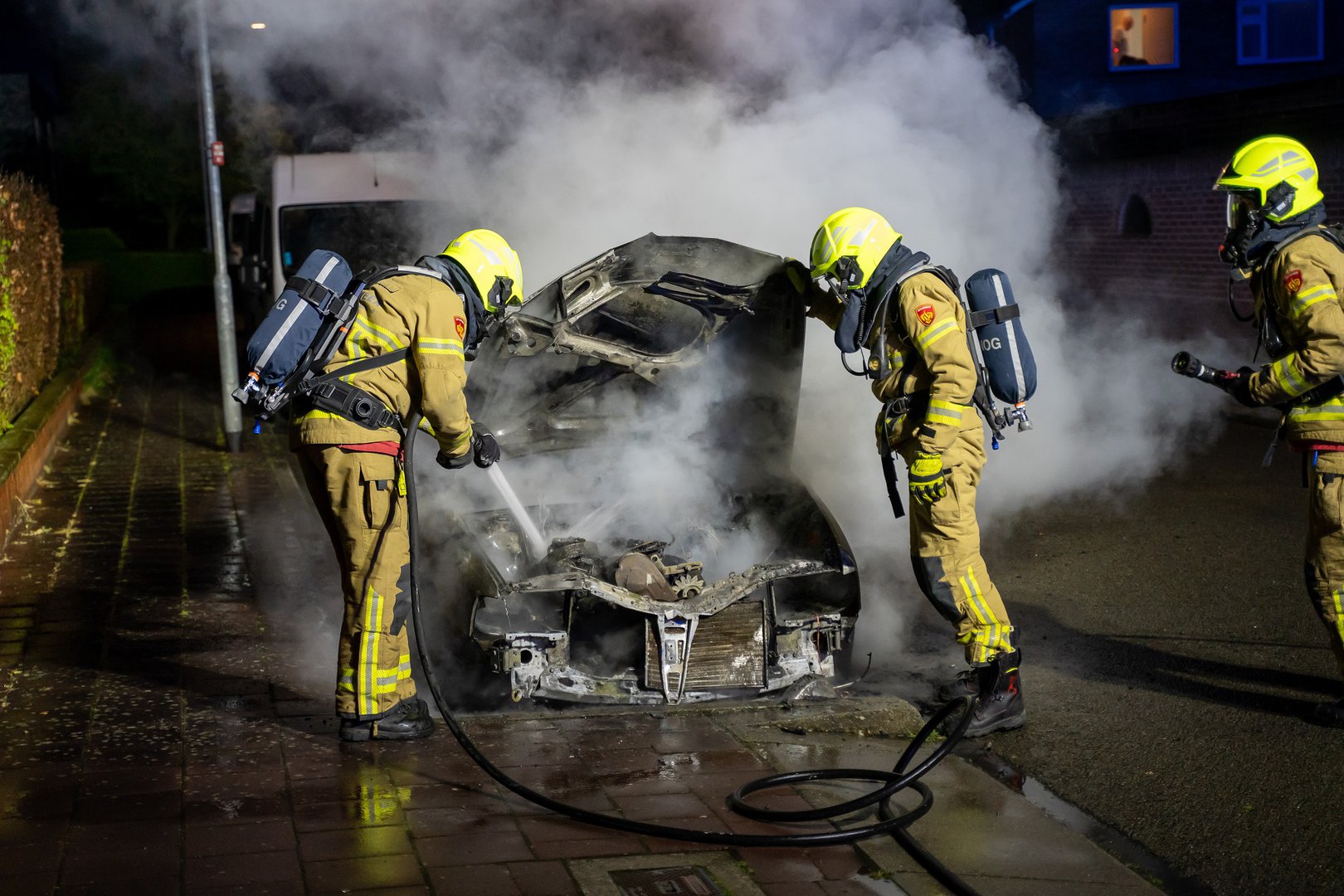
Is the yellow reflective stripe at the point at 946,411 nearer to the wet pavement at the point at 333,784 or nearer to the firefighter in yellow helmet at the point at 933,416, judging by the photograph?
the firefighter in yellow helmet at the point at 933,416

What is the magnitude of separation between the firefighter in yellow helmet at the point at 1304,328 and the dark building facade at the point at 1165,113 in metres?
8.45

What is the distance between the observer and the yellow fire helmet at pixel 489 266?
15.5ft

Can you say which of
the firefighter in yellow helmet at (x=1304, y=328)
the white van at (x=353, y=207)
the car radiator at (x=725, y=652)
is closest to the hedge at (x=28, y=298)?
the white van at (x=353, y=207)

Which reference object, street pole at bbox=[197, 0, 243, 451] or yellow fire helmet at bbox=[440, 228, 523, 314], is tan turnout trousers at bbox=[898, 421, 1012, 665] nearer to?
yellow fire helmet at bbox=[440, 228, 523, 314]

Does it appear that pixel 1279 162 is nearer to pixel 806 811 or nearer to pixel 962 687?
pixel 962 687

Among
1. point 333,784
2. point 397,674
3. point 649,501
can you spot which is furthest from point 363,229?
point 333,784

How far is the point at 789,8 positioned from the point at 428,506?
4691mm

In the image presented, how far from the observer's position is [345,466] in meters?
4.55

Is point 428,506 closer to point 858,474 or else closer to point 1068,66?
point 858,474

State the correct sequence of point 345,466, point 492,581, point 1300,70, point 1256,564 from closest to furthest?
point 345,466 < point 492,581 < point 1256,564 < point 1300,70

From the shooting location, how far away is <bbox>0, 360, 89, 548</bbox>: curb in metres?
7.84

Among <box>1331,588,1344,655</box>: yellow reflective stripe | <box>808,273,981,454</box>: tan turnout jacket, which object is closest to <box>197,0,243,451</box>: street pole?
<box>808,273,981,454</box>: tan turnout jacket

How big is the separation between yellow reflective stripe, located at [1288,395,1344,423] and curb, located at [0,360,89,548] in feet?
21.9

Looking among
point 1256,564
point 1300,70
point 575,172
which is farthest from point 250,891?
point 1300,70
